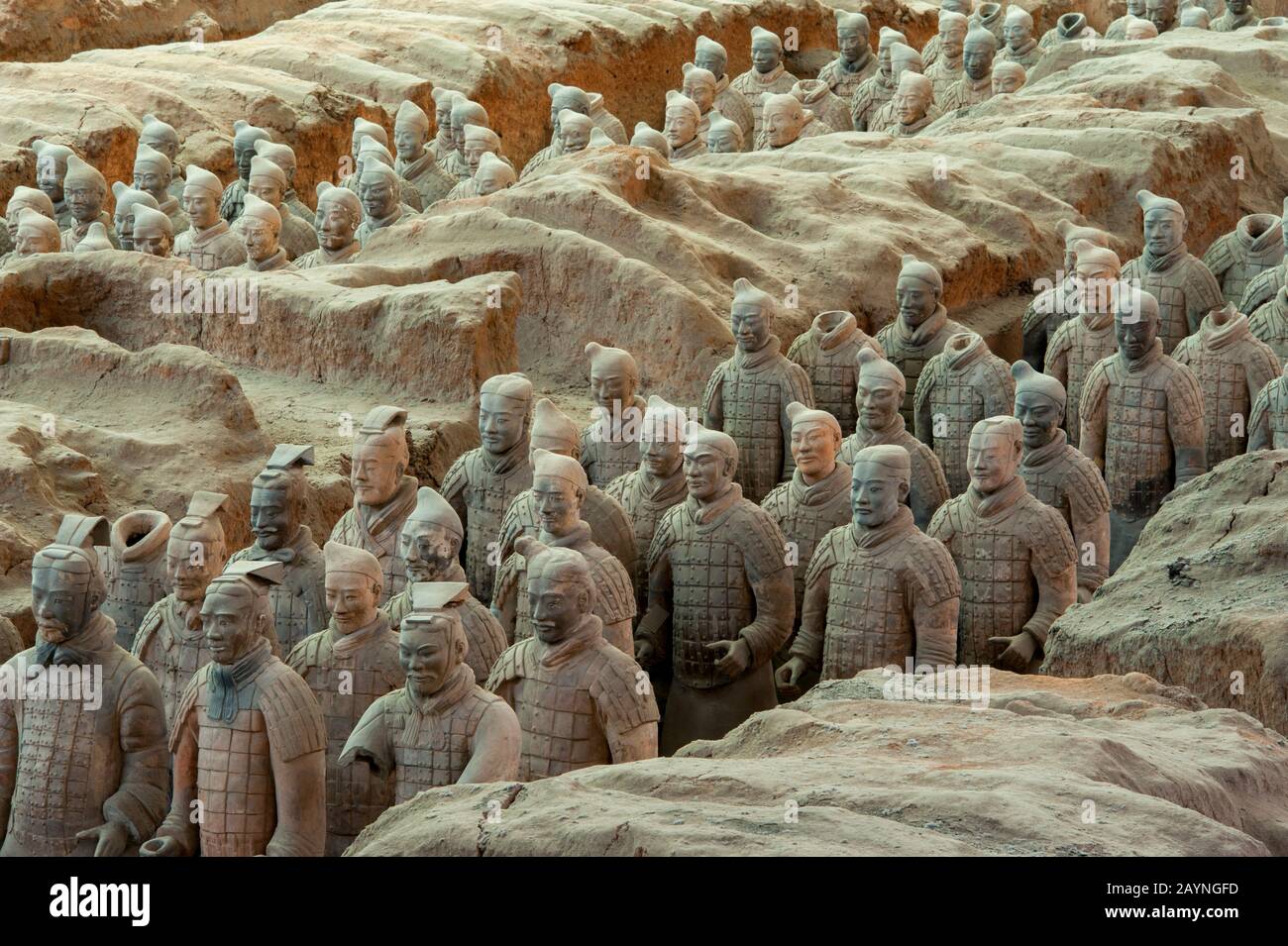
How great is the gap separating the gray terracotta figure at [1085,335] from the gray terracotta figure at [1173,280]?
0.42m

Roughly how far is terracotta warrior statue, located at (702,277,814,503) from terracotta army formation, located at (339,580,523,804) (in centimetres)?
313

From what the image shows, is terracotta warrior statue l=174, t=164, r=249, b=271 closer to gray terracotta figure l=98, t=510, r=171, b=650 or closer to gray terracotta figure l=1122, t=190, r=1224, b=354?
gray terracotta figure l=98, t=510, r=171, b=650

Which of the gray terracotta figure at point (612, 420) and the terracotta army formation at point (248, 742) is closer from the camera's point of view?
the terracotta army formation at point (248, 742)

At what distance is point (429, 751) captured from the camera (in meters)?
5.63

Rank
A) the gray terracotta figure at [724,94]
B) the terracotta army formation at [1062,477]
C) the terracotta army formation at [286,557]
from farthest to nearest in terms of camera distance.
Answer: the gray terracotta figure at [724,94] → the terracotta army formation at [1062,477] → the terracotta army formation at [286,557]

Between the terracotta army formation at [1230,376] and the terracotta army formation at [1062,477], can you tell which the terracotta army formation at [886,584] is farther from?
the terracotta army formation at [1230,376]

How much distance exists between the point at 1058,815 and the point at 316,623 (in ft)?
11.1

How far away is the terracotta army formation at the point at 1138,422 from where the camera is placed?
8.55 meters

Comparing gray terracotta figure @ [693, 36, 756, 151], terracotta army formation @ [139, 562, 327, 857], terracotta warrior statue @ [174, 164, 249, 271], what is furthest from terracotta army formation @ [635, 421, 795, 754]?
gray terracotta figure @ [693, 36, 756, 151]

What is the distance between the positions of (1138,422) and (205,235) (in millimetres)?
5071

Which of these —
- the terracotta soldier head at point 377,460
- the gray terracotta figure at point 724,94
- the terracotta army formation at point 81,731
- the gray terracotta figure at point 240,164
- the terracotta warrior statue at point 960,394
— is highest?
the gray terracotta figure at point 724,94

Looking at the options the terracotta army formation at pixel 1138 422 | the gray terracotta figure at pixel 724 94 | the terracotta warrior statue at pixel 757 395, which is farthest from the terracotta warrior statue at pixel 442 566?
the gray terracotta figure at pixel 724 94

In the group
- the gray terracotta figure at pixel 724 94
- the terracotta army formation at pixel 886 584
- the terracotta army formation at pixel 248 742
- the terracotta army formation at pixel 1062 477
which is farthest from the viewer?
the gray terracotta figure at pixel 724 94

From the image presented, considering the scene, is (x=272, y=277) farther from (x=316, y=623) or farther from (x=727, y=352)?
(x=316, y=623)
